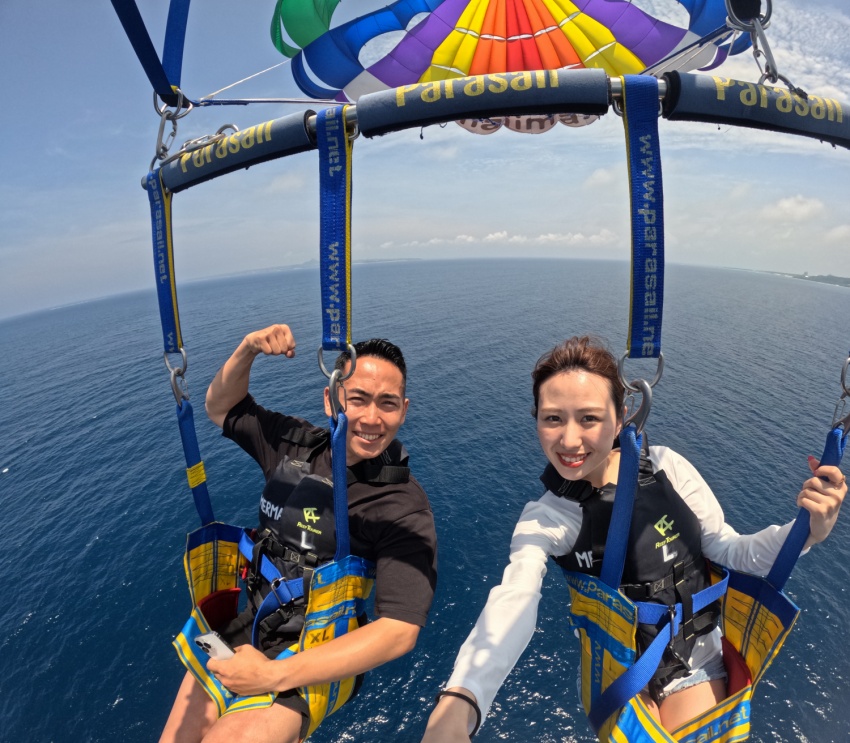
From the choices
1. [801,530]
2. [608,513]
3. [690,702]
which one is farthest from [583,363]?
[690,702]

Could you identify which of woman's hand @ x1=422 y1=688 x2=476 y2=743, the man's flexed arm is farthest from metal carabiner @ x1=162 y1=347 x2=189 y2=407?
woman's hand @ x1=422 y1=688 x2=476 y2=743

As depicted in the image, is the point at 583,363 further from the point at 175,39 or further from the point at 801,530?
the point at 175,39

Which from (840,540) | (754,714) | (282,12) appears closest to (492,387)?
(840,540)

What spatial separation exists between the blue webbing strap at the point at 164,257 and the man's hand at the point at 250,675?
7.88 feet

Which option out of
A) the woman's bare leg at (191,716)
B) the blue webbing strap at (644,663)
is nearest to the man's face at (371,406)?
the blue webbing strap at (644,663)

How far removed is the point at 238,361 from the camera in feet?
12.6

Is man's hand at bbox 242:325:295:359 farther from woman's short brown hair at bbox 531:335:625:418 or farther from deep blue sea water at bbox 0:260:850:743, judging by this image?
deep blue sea water at bbox 0:260:850:743

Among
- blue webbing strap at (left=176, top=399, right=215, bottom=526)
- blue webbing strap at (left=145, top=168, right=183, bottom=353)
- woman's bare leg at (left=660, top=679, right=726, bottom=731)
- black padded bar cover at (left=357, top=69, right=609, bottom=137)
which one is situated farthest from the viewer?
blue webbing strap at (left=176, top=399, right=215, bottom=526)

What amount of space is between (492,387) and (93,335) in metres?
86.9

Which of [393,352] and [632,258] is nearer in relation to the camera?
[632,258]

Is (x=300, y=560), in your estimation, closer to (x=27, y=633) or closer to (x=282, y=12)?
(x=282, y=12)

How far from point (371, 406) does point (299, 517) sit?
1201 mm

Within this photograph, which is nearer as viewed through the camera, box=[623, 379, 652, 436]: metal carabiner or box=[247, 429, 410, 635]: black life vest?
box=[623, 379, 652, 436]: metal carabiner

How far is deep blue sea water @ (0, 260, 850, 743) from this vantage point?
12656 mm
